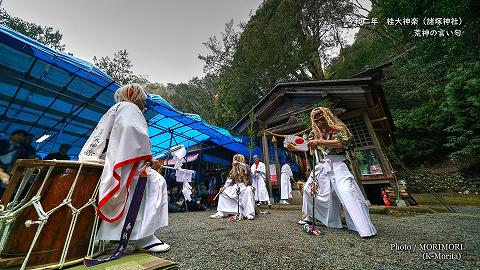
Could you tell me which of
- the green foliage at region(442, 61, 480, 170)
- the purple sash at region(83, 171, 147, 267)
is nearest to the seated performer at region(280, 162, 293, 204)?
the purple sash at region(83, 171, 147, 267)

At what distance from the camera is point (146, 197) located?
2.23 meters

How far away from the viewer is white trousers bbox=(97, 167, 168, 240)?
188 cm

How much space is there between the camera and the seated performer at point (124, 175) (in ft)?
5.96

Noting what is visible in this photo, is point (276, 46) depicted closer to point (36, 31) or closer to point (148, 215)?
point (148, 215)

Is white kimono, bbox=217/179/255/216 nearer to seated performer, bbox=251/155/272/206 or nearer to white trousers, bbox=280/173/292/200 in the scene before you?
seated performer, bbox=251/155/272/206

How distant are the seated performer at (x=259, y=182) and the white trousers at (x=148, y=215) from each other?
19.1 ft

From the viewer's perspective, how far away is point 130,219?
1.98m

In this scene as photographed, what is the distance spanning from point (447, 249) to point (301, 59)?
544 inches

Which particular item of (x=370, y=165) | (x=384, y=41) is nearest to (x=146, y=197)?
(x=370, y=165)

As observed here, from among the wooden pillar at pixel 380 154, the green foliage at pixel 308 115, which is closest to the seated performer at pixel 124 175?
the green foliage at pixel 308 115

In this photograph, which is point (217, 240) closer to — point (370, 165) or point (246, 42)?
point (370, 165)

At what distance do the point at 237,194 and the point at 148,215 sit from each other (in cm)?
314

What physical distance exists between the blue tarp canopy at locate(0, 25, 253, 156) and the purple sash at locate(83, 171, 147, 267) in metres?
3.62

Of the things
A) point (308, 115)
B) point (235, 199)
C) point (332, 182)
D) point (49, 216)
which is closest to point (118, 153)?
point (49, 216)
